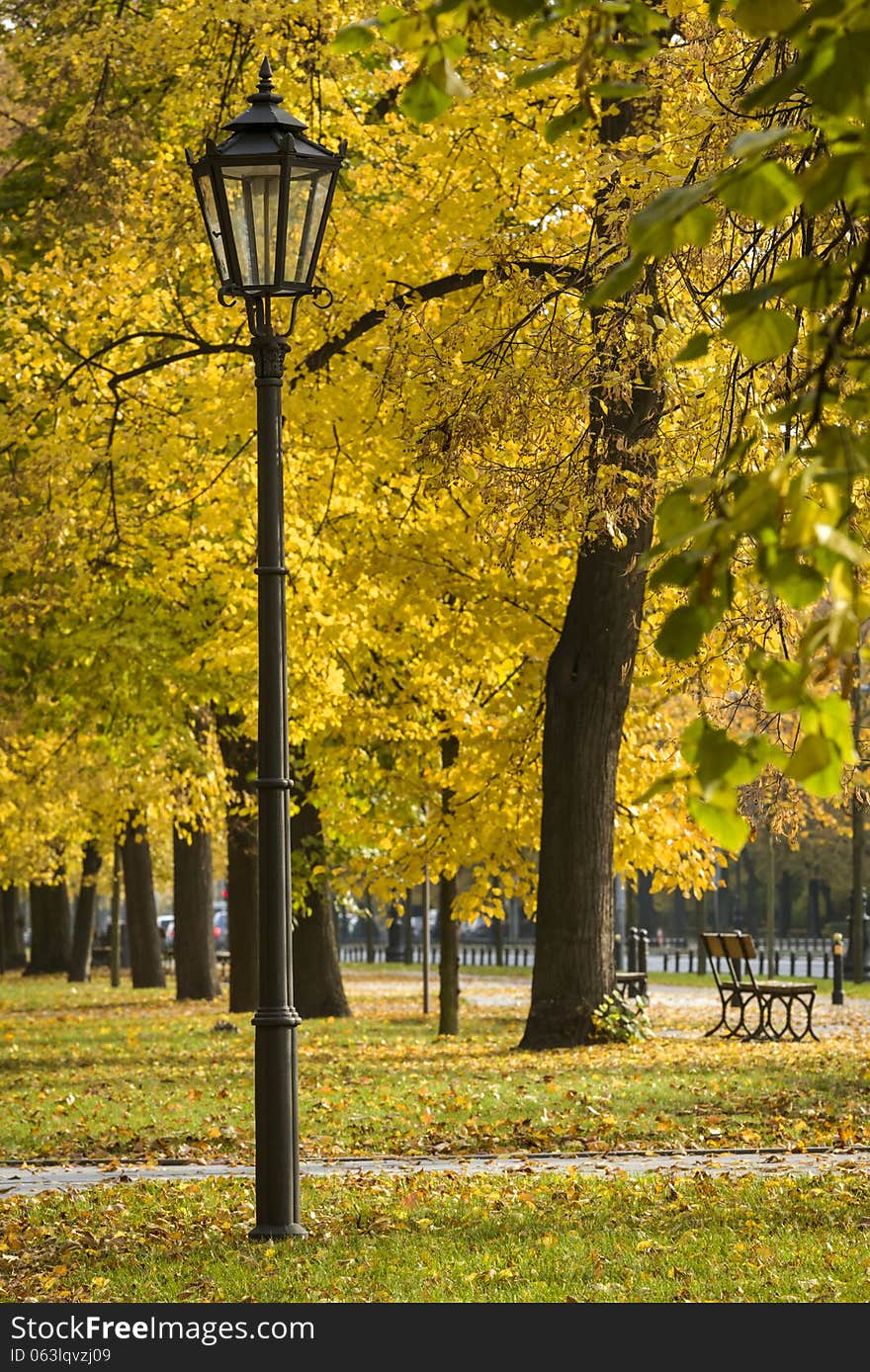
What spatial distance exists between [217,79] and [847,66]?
39.9ft

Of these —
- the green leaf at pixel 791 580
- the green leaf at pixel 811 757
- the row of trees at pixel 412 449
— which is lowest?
the green leaf at pixel 811 757

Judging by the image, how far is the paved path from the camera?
8.94 m

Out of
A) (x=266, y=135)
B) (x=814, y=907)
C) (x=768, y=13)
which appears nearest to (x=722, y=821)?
(x=768, y=13)

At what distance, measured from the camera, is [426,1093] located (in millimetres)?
12320

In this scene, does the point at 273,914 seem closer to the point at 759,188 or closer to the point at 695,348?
the point at 695,348

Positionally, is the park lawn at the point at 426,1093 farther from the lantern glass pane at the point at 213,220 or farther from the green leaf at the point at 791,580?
the green leaf at the point at 791,580

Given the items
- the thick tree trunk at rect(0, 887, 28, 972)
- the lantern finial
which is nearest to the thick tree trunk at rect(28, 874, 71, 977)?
the thick tree trunk at rect(0, 887, 28, 972)

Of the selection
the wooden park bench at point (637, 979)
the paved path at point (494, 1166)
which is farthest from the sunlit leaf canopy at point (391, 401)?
the paved path at point (494, 1166)

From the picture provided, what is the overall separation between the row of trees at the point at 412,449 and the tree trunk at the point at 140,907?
9027 mm

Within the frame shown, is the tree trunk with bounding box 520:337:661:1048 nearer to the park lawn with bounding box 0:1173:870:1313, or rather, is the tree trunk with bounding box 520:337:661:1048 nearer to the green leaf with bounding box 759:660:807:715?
the park lawn with bounding box 0:1173:870:1313

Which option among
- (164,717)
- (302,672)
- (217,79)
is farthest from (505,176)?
(164,717)

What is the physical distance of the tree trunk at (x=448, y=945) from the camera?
18.6 meters

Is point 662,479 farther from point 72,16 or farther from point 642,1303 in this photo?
point 72,16

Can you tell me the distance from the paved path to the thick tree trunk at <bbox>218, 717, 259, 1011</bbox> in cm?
1286
